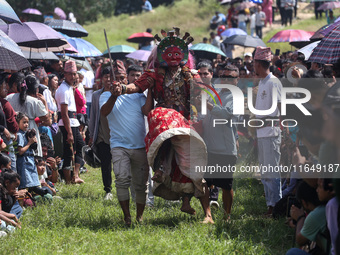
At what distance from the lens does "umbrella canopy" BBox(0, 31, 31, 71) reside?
708 cm

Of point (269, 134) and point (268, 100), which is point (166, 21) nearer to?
point (268, 100)

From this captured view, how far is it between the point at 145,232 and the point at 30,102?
321 centimetres

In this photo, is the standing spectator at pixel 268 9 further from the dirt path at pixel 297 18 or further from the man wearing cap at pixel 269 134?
the man wearing cap at pixel 269 134

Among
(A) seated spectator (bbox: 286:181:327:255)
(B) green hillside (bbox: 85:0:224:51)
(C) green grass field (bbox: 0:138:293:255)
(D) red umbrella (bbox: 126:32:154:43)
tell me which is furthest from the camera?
(B) green hillside (bbox: 85:0:224:51)

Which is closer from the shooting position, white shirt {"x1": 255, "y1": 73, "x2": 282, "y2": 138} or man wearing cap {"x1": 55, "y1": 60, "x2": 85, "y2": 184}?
white shirt {"x1": 255, "y1": 73, "x2": 282, "y2": 138}

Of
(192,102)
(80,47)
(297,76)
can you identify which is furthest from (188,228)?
(80,47)

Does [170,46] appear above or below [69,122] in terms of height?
above

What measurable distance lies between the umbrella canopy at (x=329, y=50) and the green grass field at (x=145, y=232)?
2049 millimetres

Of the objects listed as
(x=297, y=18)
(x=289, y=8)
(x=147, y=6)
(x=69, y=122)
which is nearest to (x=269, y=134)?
(x=69, y=122)

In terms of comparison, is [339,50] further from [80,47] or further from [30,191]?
[80,47]

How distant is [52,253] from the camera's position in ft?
18.4

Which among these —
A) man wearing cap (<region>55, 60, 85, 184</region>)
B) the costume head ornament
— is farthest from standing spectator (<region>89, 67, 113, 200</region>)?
the costume head ornament

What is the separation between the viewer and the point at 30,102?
8461 millimetres

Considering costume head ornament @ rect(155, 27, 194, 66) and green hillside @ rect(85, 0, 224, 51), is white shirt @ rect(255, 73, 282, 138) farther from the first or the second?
green hillside @ rect(85, 0, 224, 51)
